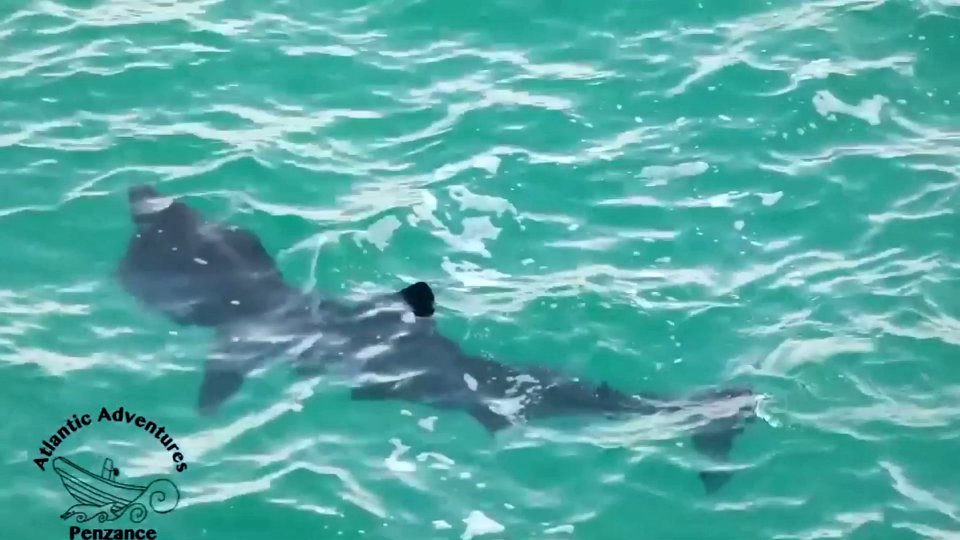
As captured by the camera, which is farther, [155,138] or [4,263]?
[155,138]

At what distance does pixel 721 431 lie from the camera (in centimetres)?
864

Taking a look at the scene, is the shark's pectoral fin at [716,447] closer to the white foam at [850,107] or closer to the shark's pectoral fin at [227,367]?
the shark's pectoral fin at [227,367]

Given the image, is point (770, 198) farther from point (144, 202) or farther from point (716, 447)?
point (144, 202)

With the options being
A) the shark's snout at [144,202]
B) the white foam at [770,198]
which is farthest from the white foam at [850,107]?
the shark's snout at [144,202]

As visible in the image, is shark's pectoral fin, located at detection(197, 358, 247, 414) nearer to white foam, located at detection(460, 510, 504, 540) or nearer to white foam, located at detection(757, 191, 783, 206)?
white foam, located at detection(460, 510, 504, 540)

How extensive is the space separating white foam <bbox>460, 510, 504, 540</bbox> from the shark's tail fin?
5.15ft

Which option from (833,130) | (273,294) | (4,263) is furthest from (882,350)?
(4,263)

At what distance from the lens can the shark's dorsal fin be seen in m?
9.27

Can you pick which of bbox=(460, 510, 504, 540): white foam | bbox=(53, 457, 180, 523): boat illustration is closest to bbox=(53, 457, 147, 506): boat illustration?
bbox=(53, 457, 180, 523): boat illustration

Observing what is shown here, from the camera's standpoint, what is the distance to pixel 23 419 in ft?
28.0

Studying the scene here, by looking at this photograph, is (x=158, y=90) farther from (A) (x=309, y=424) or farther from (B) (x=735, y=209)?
(B) (x=735, y=209)

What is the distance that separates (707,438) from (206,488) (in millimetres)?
3642

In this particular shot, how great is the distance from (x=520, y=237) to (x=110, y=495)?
14.1 ft

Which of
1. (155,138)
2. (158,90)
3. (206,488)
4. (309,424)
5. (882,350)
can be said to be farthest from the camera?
(158,90)
